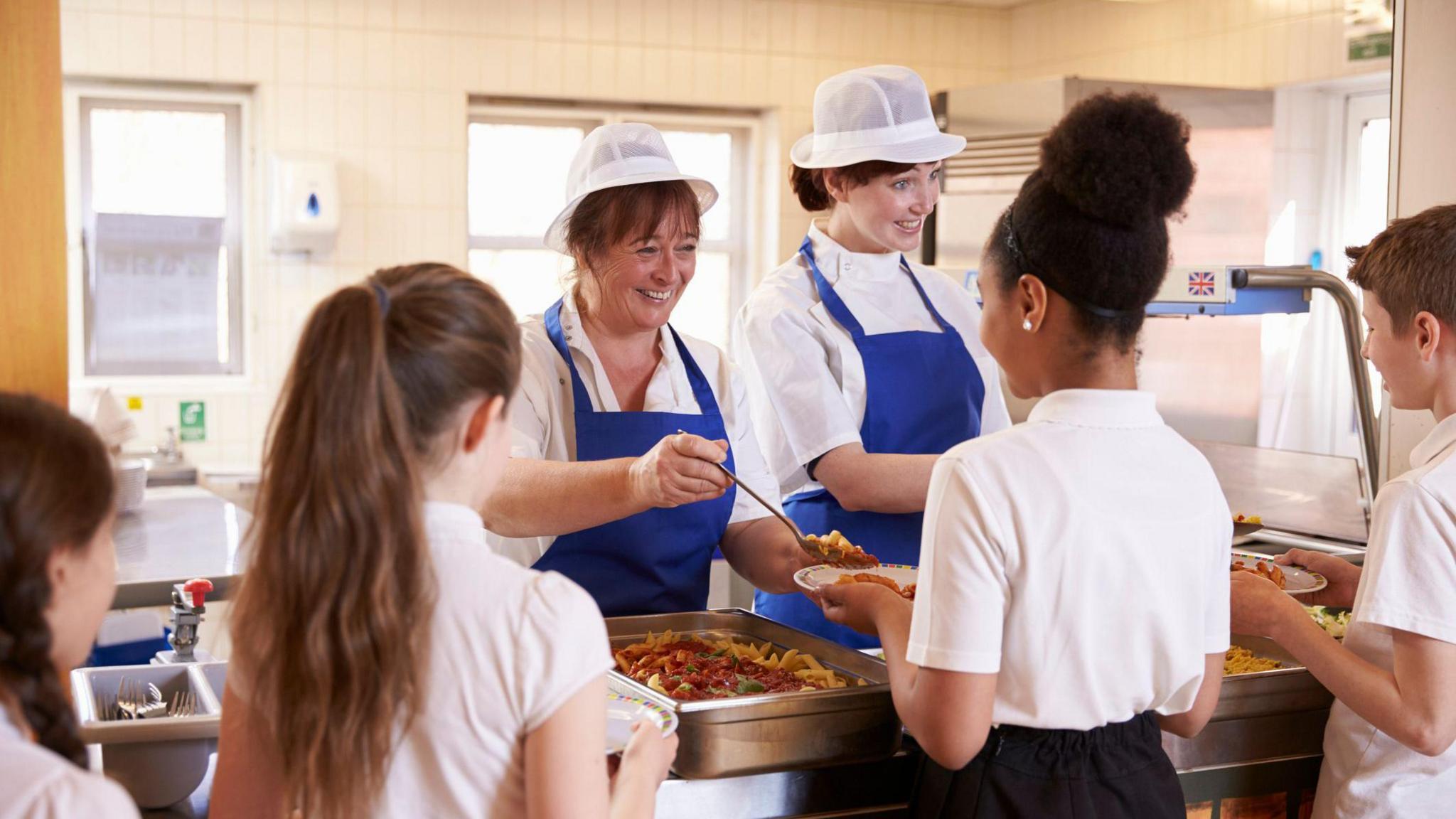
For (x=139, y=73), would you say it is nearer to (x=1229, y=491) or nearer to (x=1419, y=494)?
(x=1229, y=491)

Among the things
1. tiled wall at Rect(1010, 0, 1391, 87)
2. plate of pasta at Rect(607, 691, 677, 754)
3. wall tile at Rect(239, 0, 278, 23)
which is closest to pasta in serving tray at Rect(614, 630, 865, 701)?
plate of pasta at Rect(607, 691, 677, 754)

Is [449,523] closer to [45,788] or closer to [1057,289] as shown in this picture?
[45,788]

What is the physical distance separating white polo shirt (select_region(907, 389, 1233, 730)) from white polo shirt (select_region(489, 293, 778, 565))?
953mm

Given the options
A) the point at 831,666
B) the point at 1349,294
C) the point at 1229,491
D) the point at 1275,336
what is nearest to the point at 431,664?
the point at 831,666

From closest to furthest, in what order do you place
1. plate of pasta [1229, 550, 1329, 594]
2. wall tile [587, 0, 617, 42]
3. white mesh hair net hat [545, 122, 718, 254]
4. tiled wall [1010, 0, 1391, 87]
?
plate of pasta [1229, 550, 1329, 594]
white mesh hair net hat [545, 122, 718, 254]
tiled wall [1010, 0, 1391, 87]
wall tile [587, 0, 617, 42]

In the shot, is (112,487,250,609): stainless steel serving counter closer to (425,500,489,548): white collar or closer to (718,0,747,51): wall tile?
(425,500,489,548): white collar

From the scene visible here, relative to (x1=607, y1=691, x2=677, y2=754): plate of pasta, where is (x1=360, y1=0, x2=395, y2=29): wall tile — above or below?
above

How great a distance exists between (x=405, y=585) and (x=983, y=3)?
545 cm

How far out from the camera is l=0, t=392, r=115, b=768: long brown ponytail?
92cm

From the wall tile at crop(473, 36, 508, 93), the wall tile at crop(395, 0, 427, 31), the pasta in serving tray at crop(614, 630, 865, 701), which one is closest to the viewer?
the pasta in serving tray at crop(614, 630, 865, 701)

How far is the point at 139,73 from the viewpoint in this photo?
5.00m

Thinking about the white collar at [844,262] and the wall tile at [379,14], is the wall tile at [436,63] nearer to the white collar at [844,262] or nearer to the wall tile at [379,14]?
the wall tile at [379,14]

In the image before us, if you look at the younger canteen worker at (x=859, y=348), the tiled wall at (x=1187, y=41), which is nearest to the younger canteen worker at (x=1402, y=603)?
the younger canteen worker at (x=859, y=348)

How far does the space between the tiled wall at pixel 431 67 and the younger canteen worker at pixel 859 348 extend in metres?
2.71
